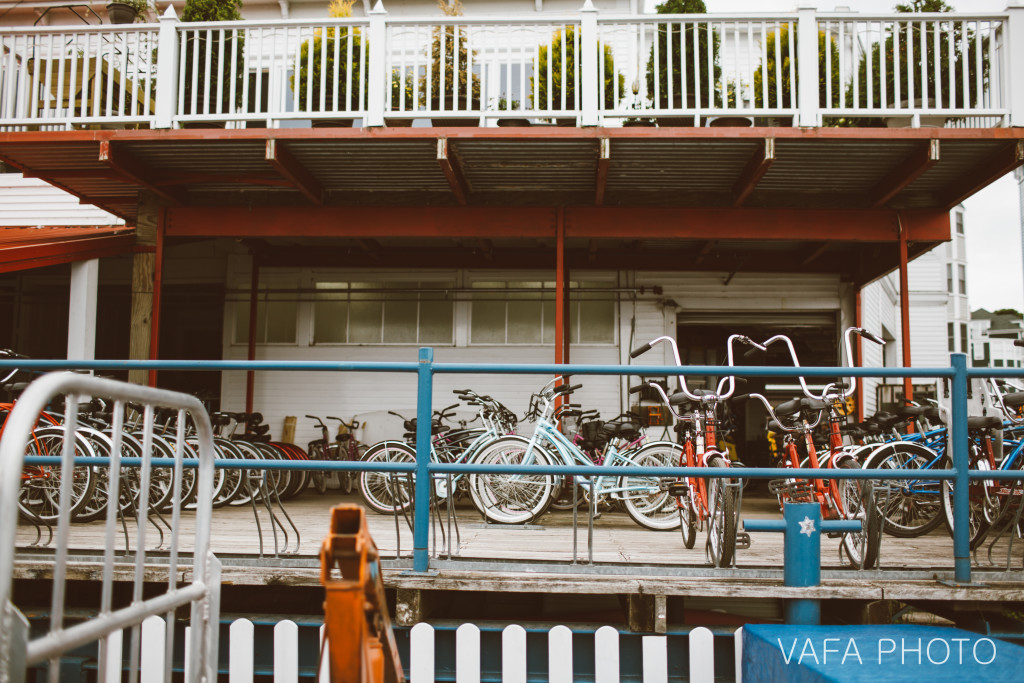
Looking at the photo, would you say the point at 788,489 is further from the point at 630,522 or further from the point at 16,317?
the point at 16,317

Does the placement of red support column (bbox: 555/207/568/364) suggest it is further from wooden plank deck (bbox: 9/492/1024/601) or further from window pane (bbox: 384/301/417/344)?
wooden plank deck (bbox: 9/492/1024/601)

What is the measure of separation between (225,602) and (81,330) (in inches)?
186

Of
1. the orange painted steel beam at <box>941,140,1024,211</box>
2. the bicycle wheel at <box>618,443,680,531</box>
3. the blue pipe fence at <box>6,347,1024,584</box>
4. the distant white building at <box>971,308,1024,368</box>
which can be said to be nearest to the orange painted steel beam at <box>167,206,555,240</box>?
the bicycle wheel at <box>618,443,680,531</box>

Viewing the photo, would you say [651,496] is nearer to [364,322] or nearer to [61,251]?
[364,322]

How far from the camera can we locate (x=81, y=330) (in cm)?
791

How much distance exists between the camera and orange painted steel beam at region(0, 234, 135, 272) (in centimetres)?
707

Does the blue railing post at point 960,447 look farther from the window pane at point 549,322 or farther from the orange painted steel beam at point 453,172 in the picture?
the window pane at point 549,322

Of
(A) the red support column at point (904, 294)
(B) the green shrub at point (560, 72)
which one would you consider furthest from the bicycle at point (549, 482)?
(B) the green shrub at point (560, 72)

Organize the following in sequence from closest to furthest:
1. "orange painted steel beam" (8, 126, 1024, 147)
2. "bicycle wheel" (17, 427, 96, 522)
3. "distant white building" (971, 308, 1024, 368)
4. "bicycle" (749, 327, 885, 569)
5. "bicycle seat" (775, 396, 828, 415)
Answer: "bicycle" (749, 327, 885, 569), "bicycle seat" (775, 396, 828, 415), "bicycle wheel" (17, 427, 96, 522), "orange painted steel beam" (8, 126, 1024, 147), "distant white building" (971, 308, 1024, 368)

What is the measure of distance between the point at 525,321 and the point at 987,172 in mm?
5297

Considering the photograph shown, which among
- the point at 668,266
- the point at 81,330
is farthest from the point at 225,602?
the point at 668,266

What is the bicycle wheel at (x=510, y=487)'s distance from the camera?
6160mm

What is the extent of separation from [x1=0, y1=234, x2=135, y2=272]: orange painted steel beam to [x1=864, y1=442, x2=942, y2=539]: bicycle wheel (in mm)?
7743

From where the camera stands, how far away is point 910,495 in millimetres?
5375
